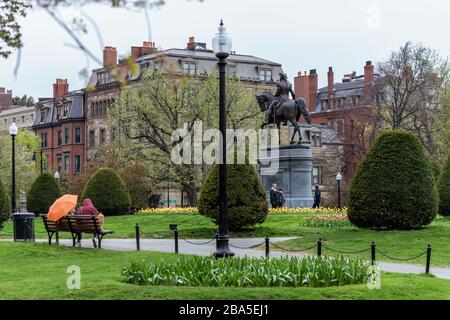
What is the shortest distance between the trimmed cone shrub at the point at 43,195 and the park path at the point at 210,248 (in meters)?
18.7

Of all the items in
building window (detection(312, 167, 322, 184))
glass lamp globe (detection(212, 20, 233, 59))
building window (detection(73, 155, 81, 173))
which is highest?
glass lamp globe (detection(212, 20, 233, 59))

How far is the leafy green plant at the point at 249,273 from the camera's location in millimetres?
13617

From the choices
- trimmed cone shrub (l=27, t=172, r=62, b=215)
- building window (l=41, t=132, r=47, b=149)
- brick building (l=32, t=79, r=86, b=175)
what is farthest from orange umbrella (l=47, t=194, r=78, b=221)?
building window (l=41, t=132, r=47, b=149)

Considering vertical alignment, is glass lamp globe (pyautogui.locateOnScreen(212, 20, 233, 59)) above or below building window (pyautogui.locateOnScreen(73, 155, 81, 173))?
above

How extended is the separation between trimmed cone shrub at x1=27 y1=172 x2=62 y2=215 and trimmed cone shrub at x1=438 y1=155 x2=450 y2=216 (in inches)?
852

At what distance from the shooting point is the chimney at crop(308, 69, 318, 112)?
105 meters

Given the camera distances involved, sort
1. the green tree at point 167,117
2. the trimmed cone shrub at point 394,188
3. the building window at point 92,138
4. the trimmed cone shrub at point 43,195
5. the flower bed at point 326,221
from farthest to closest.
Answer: the building window at point 92,138 → the green tree at point 167,117 → the trimmed cone shrub at point 43,195 → the flower bed at point 326,221 → the trimmed cone shrub at point 394,188

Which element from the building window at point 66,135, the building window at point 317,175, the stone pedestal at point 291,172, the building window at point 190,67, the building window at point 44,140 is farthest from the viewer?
the building window at point 44,140

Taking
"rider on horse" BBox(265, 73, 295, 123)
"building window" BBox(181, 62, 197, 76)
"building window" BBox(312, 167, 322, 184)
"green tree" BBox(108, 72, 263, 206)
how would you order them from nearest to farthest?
1. "rider on horse" BBox(265, 73, 295, 123)
2. "green tree" BBox(108, 72, 263, 206)
3. "building window" BBox(181, 62, 197, 76)
4. "building window" BBox(312, 167, 322, 184)

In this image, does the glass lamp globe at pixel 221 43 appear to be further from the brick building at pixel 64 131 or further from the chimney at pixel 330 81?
the chimney at pixel 330 81

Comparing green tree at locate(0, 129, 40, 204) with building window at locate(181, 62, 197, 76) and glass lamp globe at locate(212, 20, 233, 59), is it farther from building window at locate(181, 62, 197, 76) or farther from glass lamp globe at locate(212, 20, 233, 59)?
glass lamp globe at locate(212, 20, 233, 59)

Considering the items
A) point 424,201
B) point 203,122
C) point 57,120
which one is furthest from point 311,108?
point 424,201

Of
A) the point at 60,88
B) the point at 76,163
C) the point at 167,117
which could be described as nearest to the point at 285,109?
the point at 167,117

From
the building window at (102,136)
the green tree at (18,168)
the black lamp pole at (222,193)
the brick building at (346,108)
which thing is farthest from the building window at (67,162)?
the black lamp pole at (222,193)
